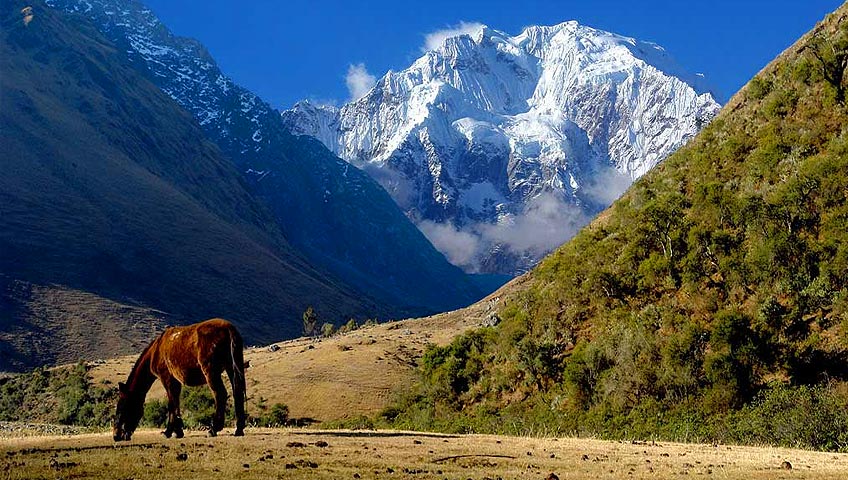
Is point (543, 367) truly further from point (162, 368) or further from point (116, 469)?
point (116, 469)

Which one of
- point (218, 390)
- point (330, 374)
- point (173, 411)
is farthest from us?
point (330, 374)

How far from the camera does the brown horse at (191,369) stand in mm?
20703

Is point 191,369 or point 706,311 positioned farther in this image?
point 706,311

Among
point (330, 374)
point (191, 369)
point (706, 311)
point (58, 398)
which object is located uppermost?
point (706, 311)

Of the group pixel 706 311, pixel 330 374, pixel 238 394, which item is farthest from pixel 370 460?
pixel 330 374

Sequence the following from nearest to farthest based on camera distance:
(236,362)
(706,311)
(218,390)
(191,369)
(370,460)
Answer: (370,460)
(218,390)
(236,362)
(191,369)
(706,311)

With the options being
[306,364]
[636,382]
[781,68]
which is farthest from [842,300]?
[306,364]

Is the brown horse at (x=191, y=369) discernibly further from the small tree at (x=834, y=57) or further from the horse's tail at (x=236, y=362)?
the small tree at (x=834, y=57)

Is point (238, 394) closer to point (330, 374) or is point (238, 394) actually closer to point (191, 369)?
point (191, 369)

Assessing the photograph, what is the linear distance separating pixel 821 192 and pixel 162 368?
4342cm

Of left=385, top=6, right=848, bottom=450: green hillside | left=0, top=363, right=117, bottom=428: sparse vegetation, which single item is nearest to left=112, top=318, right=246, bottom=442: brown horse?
left=385, top=6, right=848, bottom=450: green hillside

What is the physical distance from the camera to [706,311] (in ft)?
156

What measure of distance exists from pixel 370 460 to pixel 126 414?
8.45 m

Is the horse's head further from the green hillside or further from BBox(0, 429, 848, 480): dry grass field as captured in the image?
the green hillside
